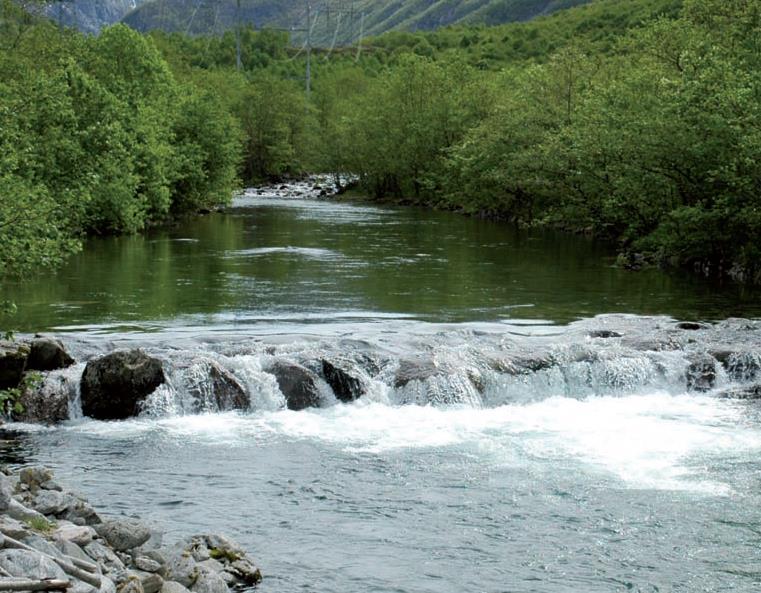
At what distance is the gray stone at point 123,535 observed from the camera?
1395cm

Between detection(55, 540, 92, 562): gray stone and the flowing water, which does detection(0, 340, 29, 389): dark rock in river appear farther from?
detection(55, 540, 92, 562): gray stone

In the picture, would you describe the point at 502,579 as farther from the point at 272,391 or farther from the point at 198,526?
the point at 272,391

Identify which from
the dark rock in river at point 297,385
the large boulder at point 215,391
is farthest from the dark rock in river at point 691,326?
the large boulder at point 215,391

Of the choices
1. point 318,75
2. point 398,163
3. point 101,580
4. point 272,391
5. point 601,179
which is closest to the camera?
point 101,580

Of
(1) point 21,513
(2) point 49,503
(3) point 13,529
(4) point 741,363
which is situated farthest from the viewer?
(4) point 741,363

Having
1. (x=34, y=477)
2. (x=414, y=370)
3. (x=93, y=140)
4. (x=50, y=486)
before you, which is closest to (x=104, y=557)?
(x=50, y=486)

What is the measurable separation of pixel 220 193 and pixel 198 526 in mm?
63146

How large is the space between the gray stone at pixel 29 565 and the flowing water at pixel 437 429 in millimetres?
3450

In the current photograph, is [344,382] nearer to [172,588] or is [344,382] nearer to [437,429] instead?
[437,429]

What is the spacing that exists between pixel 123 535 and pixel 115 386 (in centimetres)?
958

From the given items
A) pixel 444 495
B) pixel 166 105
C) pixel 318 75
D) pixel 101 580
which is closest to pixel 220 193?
pixel 166 105

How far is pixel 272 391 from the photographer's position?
80.4ft

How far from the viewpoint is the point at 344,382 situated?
984 inches

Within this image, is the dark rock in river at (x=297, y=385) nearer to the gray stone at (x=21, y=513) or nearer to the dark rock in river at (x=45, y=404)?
the dark rock in river at (x=45, y=404)
